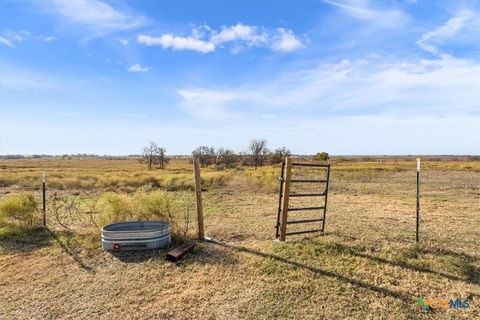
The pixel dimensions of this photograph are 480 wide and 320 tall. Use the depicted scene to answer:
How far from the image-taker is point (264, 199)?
44.8ft

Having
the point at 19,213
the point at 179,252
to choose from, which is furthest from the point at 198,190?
the point at 19,213

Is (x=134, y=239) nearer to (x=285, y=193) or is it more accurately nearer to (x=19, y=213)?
(x=285, y=193)

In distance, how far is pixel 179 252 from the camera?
558 cm

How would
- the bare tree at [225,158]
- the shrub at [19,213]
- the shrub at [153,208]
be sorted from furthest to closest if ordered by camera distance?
1. the bare tree at [225,158]
2. the shrub at [19,213]
3. the shrub at [153,208]

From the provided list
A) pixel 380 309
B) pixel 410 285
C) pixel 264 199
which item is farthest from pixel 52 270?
pixel 264 199

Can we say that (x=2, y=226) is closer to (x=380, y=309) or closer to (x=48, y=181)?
(x=380, y=309)

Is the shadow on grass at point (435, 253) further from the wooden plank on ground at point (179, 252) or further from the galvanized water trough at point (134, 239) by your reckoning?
the galvanized water trough at point (134, 239)

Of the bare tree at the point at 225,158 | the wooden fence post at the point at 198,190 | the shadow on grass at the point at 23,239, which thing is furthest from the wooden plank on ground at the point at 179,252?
the bare tree at the point at 225,158

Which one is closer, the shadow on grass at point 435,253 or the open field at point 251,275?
the open field at point 251,275

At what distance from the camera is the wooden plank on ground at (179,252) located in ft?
17.9

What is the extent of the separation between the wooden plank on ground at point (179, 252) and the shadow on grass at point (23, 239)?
114 inches

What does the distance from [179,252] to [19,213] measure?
4.82 m

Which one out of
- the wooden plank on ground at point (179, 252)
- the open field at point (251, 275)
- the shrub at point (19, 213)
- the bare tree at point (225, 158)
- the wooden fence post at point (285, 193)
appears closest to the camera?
the open field at point (251, 275)

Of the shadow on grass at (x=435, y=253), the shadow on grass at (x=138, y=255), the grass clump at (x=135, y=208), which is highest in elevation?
the grass clump at (x=135, y=208)
